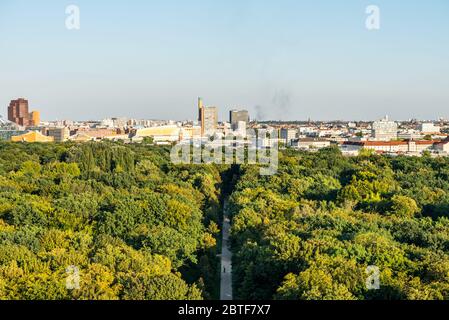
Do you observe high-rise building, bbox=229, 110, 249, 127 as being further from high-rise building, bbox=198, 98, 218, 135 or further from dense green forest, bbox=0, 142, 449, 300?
dense green forest, bbox=0, 142, 449, 300

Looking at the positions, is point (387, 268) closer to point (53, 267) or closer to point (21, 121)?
point (53, 267)

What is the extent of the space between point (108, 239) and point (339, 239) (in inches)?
258

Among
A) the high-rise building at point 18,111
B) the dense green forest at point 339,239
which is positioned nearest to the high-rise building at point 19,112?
the high-rise building at point 18,111

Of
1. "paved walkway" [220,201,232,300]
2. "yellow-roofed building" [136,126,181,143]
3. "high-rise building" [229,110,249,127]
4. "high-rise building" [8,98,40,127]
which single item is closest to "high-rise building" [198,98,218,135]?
"yellow-roofed building" [136,126,181,143]

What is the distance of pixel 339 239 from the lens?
17922 millimetres

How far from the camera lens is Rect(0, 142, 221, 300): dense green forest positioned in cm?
1323

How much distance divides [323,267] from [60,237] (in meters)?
7.44

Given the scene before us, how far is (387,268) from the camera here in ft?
48.2

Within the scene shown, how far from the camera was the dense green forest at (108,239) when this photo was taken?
13227 millimetres

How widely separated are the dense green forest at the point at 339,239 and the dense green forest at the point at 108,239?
1512 millimetres

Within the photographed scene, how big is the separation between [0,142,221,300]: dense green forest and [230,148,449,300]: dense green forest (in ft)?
4.96

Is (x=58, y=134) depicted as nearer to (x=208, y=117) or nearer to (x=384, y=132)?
(x=208, y=117)

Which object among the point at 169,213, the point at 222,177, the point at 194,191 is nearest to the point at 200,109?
the point at 222,177

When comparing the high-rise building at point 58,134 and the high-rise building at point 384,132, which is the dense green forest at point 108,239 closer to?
the high-rise building at point 58,134
